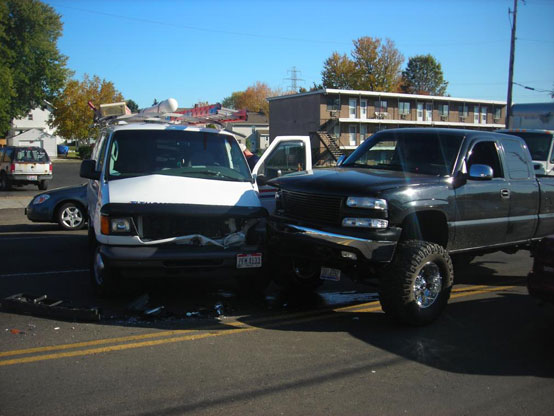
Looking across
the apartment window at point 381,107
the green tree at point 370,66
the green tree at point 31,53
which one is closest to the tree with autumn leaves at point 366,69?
the green tree at point 370,66

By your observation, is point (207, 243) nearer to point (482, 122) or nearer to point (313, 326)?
point (313, 326)

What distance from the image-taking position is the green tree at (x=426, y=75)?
104500 mm

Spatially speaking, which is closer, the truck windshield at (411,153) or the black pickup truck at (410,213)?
the black pickup truck at (410,213)

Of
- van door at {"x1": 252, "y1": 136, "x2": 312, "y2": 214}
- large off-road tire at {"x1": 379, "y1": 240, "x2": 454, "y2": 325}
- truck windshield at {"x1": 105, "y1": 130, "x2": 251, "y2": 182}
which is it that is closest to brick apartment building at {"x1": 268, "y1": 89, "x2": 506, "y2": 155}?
van door at {"x1": 252, "y1": 136, "x2": 312, "y2": 214}

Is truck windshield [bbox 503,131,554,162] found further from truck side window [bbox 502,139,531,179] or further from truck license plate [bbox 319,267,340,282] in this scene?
truck license plate [bbox 319,267,340,282]

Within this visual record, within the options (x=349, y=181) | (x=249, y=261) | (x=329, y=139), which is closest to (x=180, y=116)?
(x=249, y=261)

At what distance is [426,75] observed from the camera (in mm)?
105750

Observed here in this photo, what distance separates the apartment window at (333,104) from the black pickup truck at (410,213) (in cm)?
4310

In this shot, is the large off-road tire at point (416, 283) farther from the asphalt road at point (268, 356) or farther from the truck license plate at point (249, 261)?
the truck license plate at point (249, 261)

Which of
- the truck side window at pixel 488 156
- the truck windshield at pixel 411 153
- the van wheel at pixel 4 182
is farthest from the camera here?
the van wheel at pixel 4 182

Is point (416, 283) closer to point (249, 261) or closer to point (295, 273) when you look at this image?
point (295, 273)

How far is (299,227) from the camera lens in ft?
18.7

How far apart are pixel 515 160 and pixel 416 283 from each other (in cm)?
276

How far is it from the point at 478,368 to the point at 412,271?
3.81 ft
